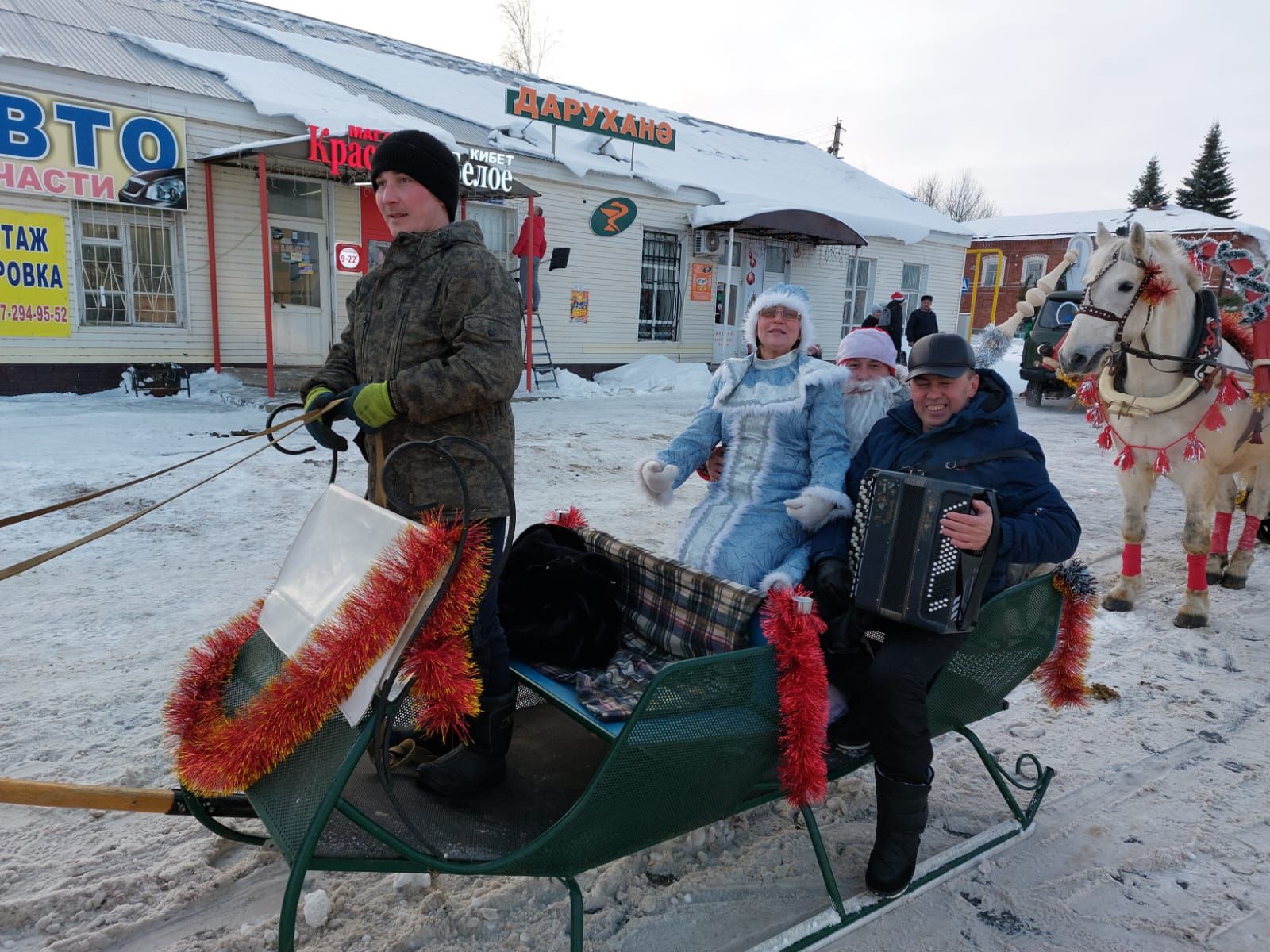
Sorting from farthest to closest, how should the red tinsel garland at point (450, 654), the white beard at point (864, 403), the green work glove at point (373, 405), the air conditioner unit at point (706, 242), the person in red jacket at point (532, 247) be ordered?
the air conditioner unit at point (706, 242) < the person in red jacket at point (532, 247) < the white beard at point (864, 403) < the green work glove at point (373, 405) < the red tinsel garland at point (450, 654)

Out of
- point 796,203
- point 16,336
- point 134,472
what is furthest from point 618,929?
point 796,203

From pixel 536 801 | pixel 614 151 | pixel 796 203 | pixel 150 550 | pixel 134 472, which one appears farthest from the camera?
pixel 796 203

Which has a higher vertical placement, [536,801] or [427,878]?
[536,801]

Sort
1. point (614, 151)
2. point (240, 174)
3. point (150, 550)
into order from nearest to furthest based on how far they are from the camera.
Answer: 1. point (150, 550)
2. point (240, 174)
3. point (614, 151)

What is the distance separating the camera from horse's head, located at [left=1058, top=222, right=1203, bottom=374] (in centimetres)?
468

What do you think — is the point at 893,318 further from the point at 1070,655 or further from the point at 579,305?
the point at 1070,655

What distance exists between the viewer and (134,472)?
6.59 meters

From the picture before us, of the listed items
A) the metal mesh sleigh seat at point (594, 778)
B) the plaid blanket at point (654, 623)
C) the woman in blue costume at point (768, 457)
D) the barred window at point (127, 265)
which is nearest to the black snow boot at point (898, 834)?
the metal mesh sleigh seat at point (594, 778)

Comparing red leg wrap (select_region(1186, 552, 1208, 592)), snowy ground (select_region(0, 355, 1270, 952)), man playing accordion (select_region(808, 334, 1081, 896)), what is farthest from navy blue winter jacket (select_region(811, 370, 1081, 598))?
red leg wrap (select_region(1186, 552, 1208, 592))

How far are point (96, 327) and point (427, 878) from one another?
10843 mm

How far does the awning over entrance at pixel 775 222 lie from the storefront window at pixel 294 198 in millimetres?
7015

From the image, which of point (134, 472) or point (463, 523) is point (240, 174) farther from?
point (463, 523)

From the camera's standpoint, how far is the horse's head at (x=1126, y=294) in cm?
468

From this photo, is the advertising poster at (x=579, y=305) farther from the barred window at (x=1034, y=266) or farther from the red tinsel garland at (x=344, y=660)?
the barred window at (x=1034, y=266)
